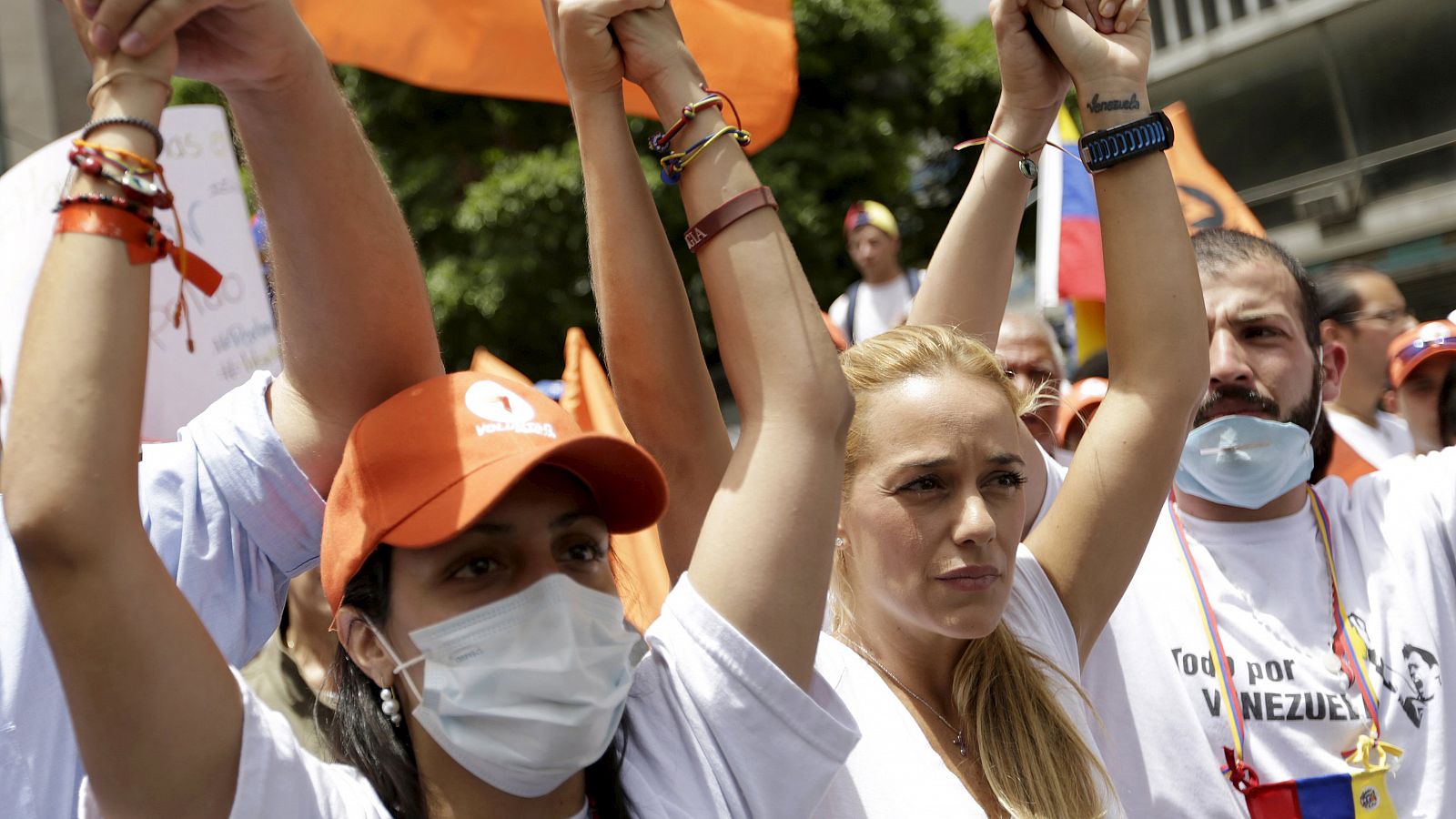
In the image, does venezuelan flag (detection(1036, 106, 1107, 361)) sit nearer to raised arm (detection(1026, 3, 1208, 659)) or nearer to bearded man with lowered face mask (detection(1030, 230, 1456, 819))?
bearded man with lowered face mask (detection(1030, 230, 1456, 819))

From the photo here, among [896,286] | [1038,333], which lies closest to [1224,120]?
[896,286]

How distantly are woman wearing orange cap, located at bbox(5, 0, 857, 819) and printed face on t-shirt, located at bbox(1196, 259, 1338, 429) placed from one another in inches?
47.5

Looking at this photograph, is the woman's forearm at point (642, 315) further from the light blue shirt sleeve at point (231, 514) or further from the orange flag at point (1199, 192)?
the orange flag at point (1199, 192)

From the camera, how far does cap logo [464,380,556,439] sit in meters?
1.70

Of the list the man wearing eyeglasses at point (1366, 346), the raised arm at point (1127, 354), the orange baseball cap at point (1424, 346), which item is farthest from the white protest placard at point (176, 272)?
the man wearing eyeglasses at point (1366, 346)

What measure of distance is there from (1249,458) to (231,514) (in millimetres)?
1833

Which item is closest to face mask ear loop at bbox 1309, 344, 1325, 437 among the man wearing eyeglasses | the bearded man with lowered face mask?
the bearded man with lowered face mask

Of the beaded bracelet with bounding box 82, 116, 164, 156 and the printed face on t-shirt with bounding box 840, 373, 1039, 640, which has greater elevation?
the beaded bracelet with bounding box 82, 116, 164, 156

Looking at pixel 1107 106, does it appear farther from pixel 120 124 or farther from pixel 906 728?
pixel 120 124

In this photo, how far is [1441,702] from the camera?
8.06 feet

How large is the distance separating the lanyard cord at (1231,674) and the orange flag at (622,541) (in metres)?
1.01

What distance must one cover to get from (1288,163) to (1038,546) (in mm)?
15365

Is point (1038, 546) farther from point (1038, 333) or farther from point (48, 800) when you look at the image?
point (1038, 333)

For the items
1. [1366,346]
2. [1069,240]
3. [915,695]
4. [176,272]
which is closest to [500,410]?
[915,695]
